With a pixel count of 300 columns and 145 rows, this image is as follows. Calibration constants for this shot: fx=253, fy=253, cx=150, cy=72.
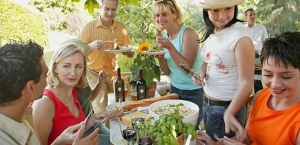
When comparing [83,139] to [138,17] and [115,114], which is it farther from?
[138,17]

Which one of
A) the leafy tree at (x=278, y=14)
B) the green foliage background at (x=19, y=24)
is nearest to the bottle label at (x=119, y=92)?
the leafy tree at (x=278, y=14)

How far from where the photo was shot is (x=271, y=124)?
1419 millimetres

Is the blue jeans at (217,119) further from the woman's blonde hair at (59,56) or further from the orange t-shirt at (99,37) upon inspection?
the orange t-shirt at (99,37)

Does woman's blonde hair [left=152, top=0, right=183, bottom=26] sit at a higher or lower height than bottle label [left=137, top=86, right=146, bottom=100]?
higher

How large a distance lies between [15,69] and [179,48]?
1.47 m

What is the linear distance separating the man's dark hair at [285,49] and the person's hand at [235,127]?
1.32 feet

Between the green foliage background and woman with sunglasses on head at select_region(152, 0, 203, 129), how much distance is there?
7.47 metres

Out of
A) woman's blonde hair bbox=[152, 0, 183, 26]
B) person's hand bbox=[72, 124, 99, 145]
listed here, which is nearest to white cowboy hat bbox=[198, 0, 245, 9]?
woman's blonde hair bbox=[152, 0, 183, 26]

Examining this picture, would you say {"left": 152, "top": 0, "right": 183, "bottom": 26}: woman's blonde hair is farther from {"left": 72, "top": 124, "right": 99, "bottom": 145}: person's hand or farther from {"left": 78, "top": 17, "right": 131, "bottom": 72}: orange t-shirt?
{"left": 72, "top": 124, "right": 99, "bottom": 145}: person's hand

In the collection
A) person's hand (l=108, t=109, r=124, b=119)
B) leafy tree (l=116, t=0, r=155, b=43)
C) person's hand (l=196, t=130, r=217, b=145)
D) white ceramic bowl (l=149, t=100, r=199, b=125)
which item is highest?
leafy tree (l=116, t=0, r=155, b=43)

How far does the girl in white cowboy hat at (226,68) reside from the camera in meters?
1.54

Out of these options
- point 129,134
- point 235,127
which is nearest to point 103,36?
Answer: point 129,134

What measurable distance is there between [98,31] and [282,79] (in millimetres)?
2525

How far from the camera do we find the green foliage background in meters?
8.67
